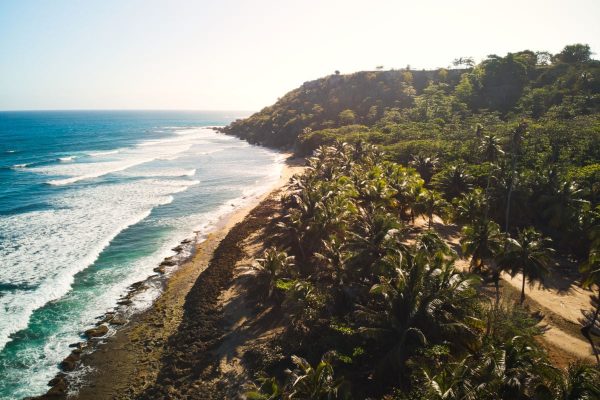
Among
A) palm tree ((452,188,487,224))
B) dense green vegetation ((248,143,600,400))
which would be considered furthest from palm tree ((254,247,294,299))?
palm tree ((452,188,487,224))

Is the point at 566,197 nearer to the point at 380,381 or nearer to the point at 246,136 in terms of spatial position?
the point at 380,381

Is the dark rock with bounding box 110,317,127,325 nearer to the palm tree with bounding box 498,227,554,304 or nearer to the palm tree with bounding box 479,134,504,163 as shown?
the palm tree with bounding box 498,227,554,304

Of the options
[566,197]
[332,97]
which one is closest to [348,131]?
[332,97]

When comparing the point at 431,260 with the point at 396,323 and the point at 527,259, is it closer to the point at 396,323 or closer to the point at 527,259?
the point at 396,323

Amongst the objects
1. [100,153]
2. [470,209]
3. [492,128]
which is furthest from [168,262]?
[100,153]

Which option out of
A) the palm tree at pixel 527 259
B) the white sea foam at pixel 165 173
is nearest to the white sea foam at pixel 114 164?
the white sea foam at pixel 165 173
